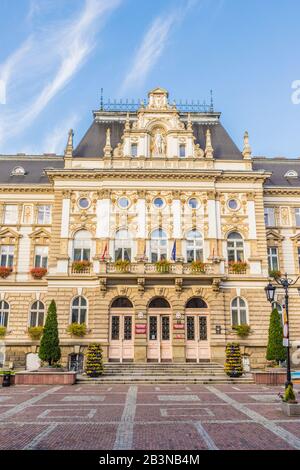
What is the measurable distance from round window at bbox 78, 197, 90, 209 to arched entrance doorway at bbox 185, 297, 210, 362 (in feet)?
36.6

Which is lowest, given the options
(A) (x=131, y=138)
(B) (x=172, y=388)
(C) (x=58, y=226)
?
(B) (x=172, y=388)

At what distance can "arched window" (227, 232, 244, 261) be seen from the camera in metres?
32.3

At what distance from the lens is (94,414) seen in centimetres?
1490

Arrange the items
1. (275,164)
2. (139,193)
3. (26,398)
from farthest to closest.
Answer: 1. (275,164)
2. (139,193)
3. (26,398)

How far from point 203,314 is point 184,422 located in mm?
17600

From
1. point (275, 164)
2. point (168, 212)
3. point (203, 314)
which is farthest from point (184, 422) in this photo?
point (275, 164)

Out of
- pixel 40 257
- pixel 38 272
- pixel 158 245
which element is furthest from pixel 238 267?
pixel 40 257

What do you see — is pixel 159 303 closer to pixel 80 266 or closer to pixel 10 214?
pixel 80 266

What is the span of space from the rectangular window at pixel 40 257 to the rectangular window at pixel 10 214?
3.22m

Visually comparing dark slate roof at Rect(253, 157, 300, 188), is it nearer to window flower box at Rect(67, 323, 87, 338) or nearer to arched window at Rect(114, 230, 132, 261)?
arched window at Rect(114, 230, 132, 261)

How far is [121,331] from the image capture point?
3038 centimetres

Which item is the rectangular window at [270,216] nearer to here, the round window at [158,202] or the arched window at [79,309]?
the round window at [158,202]

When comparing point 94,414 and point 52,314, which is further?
point 52,314
